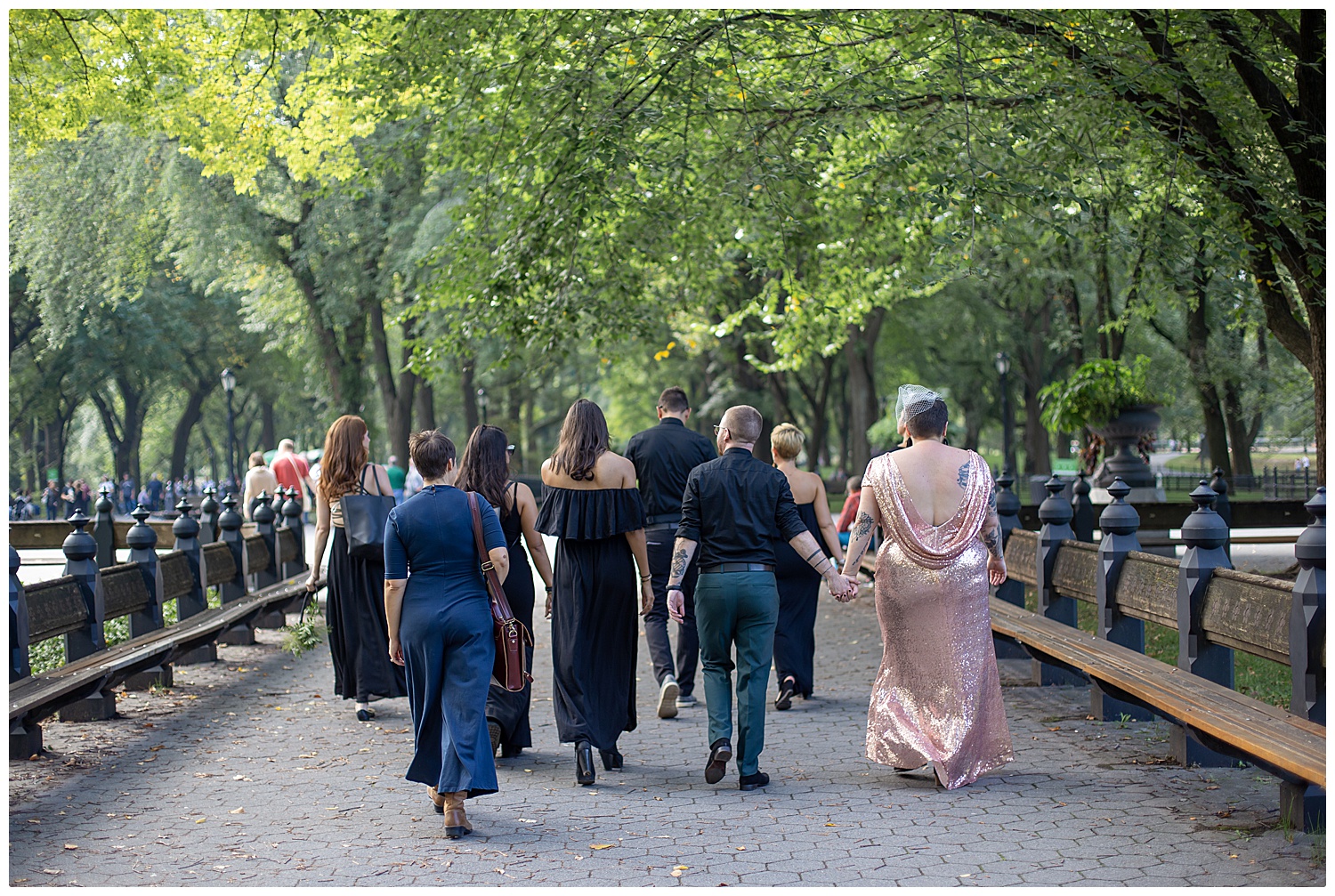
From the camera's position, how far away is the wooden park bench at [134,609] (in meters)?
6.82

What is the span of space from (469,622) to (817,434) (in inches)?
1432

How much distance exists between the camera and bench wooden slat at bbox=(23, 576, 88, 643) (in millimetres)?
7344

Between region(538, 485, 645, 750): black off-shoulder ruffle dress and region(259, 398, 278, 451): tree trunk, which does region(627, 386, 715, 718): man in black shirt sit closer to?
region(538, 485, 645, 750): black off-shoulder ruffle dress

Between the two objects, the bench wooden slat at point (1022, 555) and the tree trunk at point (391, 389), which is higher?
the tree trunk at point (391, 389)

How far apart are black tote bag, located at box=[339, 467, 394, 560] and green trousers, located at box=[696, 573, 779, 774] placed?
2439mm

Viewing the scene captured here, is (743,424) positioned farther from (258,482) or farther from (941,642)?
(258,482)

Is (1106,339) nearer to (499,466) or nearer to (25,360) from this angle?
(499,466)

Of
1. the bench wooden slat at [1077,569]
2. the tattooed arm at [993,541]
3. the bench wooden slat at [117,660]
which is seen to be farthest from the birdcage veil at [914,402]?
the bench wooden slat at [117,660]

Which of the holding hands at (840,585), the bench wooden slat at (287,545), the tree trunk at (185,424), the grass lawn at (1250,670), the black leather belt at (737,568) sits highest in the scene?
the tree trunk at (185,424)

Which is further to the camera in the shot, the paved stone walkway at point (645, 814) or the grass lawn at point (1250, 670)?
the grass lawn at point (1250, 670)

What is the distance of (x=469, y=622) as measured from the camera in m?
5.59

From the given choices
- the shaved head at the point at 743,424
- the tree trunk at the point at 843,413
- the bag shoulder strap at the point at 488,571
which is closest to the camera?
the bag shoulder strap at the point at 488,571

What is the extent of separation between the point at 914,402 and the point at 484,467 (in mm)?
2092

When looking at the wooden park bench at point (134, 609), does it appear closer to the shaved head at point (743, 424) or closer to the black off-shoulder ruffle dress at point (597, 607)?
the black off-shoulder ruffle dress at point (597, 607)
